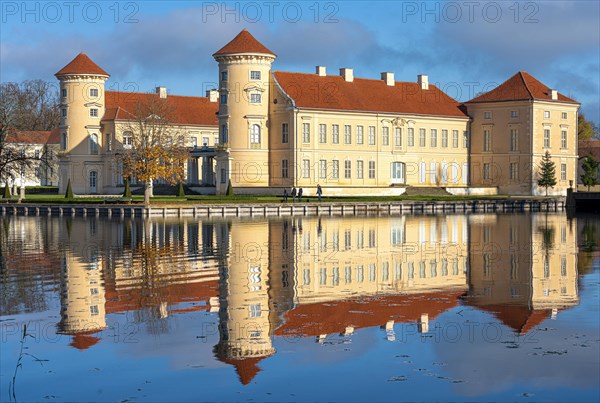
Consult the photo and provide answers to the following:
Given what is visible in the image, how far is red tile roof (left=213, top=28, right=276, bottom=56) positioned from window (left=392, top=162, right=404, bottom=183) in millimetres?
14438

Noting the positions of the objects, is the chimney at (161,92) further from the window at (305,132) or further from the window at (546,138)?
the window at (546,138)

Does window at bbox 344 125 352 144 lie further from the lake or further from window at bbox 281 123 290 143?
the lake

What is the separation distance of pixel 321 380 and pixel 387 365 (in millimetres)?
1280

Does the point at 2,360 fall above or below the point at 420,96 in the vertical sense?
below

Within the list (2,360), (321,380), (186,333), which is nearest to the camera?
(321,380)

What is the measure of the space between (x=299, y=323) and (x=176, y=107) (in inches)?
2898

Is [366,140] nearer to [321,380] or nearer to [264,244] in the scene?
[264,244]

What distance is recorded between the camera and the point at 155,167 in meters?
63.5

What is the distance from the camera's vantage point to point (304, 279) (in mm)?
24047

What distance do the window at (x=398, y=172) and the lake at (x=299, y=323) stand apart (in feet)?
153

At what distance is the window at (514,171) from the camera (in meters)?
82.9

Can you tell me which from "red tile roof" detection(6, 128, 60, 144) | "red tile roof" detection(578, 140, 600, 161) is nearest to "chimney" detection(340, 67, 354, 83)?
"red tile roof" detection(6, 128, 60, 144)

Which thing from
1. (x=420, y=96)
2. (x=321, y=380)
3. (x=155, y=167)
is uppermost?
(x=420, y=96)

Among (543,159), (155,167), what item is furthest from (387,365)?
(543,159)
